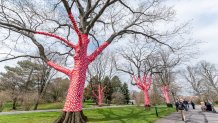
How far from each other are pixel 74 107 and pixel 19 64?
134ft

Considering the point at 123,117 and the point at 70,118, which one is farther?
the point at 123,117

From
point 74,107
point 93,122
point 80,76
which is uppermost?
point 80,76

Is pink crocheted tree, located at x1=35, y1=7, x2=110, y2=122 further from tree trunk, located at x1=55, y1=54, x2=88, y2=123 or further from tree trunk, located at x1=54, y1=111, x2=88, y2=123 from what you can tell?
tree trunk, located at x1=54, y1=111, x2=88, y2=123

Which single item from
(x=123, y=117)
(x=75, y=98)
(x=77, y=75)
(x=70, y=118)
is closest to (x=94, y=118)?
(x=123, y=117)

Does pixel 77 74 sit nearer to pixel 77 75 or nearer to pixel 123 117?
pixel 77 75

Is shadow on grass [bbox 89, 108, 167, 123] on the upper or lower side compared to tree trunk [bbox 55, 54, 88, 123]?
lower

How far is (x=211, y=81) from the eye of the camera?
5053 cm

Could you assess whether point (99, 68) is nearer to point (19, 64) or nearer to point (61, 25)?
point (19, 64)

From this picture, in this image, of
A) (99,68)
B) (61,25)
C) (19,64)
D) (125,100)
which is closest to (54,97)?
(19,64)

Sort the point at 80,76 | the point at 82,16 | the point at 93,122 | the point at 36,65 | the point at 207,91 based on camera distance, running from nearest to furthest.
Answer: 1. the point at 80,76
2. the point at 93,122
3. the point at 82,16
4. the point at 36,65
5. the point at 207,91

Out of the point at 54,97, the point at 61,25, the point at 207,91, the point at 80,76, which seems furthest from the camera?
the point at 207,91

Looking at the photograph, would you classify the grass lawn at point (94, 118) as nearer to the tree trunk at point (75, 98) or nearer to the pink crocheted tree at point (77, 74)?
the tree trunk at point (75, 98)

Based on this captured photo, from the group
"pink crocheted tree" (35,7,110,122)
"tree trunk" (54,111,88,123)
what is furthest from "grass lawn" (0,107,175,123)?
"pink crocheted tree" (35,7,110,122)

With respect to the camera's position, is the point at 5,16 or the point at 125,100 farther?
the point at 125,100
